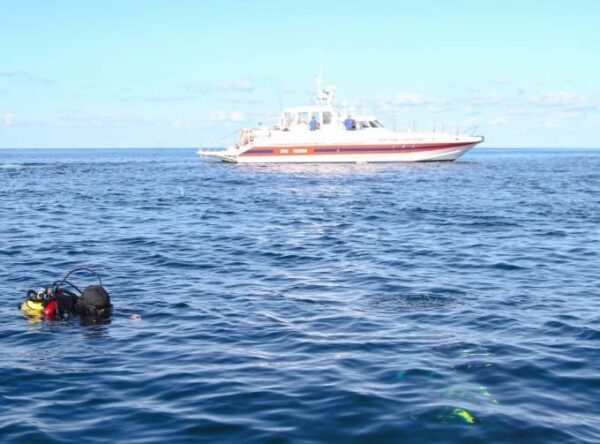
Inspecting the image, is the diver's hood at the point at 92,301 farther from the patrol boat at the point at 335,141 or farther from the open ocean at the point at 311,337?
the patrol boat at the point at 335,141

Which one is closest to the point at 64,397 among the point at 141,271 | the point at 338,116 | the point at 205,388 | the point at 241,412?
the point at 205,388

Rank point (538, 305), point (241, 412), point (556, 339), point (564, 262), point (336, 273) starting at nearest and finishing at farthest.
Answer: point (241, 412), point (556, 339), point (538, 305), point (336, 273), point (564, 262)

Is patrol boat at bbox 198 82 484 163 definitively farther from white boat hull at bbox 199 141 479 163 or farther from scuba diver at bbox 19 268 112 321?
scuba diver at bbox 19 268 112 321

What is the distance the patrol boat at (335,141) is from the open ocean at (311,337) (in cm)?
4228

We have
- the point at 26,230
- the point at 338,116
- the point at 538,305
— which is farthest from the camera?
the point at 338,116

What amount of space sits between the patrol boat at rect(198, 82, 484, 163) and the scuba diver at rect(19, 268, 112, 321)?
55.3 metres

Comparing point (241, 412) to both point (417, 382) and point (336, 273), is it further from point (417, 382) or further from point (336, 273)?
point (336, 273)

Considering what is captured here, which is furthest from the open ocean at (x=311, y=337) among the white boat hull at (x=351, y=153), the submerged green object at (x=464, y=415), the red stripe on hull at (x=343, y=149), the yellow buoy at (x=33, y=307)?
the white boat hull at (x=351, y=153)

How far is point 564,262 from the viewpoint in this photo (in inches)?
654

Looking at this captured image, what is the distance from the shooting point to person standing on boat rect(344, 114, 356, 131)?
65500mm

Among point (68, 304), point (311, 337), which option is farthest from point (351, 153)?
point (311, 337)

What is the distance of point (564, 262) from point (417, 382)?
9814 mm

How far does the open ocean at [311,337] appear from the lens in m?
7.18

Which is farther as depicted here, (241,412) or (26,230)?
→ (26,230)
